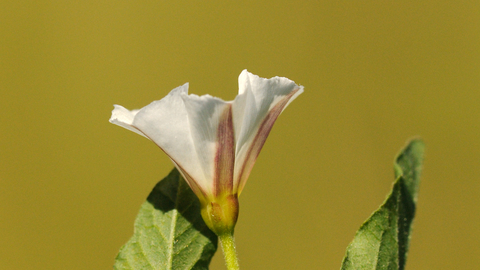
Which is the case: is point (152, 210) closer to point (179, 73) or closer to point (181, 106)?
point (181, 106)

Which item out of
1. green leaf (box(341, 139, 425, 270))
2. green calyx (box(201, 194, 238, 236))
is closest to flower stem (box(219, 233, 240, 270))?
green calyx (box(201, 194, 238, 236))

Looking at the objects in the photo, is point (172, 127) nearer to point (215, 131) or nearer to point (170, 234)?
point (215, 131)

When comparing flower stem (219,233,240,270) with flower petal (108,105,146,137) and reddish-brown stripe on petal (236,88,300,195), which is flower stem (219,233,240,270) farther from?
flower petal (108,105,146,137)

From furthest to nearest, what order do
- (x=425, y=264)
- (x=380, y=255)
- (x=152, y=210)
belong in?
(x=425, y=264)
(x=152, y=210)
(x=380, y=255)

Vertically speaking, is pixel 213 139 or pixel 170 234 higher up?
pixel 213 139

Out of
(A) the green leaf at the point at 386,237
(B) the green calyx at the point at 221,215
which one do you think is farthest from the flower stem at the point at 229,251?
(A) the green leaf at the point at 386,237

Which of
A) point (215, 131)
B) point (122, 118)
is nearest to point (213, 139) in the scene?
point (215, 131)

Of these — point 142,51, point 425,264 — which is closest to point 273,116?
point 425,264
